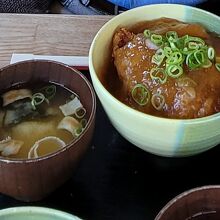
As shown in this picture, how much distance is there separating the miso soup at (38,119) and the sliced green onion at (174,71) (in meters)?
0.23

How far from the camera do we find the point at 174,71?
1.21 m

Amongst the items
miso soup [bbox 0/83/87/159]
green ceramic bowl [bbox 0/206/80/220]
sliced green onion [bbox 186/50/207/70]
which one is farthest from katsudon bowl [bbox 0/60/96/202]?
sliced green onion [bbox 186/50/207/70]

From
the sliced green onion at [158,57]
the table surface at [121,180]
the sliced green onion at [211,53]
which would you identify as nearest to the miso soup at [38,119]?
the table surface at [121,180]

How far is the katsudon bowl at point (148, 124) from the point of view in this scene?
112cm

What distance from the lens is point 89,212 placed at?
1.19 m

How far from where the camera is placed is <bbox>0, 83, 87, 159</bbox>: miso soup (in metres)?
1.20

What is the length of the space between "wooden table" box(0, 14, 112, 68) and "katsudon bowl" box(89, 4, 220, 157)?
0.26m

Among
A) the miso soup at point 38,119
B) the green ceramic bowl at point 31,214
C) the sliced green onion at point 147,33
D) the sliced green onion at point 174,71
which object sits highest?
the sliced green onion at point 147,33

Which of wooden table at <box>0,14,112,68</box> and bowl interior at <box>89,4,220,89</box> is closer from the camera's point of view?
bowl interior at <box>89,4,220,89</box>

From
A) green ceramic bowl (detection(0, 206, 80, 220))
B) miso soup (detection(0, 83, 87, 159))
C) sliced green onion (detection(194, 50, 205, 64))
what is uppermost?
sliced green onion (detection(194, 50, 205, 64))

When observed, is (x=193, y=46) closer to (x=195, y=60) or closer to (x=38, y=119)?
(x=195, y=60)

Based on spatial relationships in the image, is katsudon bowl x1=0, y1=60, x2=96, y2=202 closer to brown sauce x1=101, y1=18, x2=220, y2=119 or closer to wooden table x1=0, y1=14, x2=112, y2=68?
brown sauce x1=101, y1=18, x2=220, y2=119

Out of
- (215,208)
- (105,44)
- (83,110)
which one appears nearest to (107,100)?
(83,110)

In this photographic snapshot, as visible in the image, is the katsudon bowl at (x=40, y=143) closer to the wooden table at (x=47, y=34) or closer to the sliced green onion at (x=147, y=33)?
the sliced green onion at (x=147, y=33)
